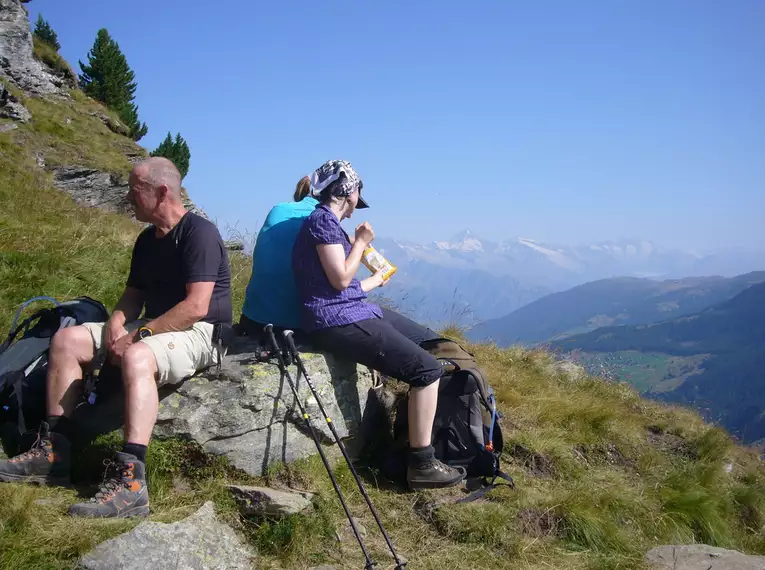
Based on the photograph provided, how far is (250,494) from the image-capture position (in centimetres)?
352

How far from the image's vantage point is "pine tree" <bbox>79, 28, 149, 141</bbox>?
107 feet

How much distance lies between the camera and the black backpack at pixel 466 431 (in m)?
4.36

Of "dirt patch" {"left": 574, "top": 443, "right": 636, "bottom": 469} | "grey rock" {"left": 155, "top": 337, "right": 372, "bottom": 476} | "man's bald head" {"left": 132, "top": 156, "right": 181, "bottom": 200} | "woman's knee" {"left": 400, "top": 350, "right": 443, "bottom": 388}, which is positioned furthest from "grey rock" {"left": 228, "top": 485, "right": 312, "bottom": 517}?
"dirt patch" {"left": 574, "top": 443, "right": 636, "bottom": 469}

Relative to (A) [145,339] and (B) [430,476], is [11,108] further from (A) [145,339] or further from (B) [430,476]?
(B) [430,476]

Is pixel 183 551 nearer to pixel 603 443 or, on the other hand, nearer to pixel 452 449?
pixel 452 449

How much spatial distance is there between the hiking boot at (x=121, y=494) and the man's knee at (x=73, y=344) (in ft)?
2.65

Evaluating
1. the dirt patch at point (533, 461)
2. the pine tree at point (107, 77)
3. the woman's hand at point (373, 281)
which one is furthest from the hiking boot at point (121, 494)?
the pine tree at point (107, 77)

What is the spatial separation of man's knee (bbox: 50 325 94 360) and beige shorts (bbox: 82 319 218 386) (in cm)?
6

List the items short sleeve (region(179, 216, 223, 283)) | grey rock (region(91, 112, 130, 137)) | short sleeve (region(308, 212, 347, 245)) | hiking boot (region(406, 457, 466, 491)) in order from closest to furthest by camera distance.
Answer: short sleeve (region(179, 216, 223, 283))
short sleeve (region(308, 212, 347, 245))
hiking boot (region(406, 457, 466, 491))
grey rock (region(91, 112, 130, 137))

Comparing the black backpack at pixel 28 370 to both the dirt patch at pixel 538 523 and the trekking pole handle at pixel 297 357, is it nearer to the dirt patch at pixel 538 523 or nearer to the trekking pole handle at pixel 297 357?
the trekking pole handle at pixel 297 357

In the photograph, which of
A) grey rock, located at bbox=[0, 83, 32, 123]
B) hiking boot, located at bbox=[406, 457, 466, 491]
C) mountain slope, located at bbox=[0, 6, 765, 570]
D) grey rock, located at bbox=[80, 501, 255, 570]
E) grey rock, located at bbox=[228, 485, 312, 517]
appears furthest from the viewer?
grey rock, located at bbox=[0, 83, 32, 123]

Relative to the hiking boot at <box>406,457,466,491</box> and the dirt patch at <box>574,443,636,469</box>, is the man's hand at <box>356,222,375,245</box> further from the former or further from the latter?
the dirt patch at <box>574,443,636,469</box>

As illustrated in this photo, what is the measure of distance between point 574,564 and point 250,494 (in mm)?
2196

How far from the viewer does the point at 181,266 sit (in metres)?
3.97
